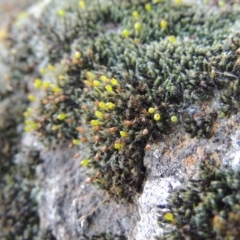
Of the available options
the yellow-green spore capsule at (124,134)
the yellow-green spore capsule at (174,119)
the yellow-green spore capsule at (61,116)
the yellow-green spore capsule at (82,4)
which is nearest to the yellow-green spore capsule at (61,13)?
the yellow-green spore capsule at (82,4)

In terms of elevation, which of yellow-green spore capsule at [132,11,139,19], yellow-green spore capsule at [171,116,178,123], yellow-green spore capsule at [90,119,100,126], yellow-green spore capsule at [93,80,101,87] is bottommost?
yellow-green spore capsule at [171,116,178,123]

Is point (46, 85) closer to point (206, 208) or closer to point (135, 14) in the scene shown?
point (135, 14)

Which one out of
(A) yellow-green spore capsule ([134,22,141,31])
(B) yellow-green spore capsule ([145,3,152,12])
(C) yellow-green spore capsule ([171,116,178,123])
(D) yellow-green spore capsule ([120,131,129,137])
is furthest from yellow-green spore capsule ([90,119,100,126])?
(B) yellow-green spore capsule ([145,3,152,12])

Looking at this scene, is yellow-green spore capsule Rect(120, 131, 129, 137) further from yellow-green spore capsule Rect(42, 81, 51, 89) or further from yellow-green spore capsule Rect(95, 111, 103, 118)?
yellow-green spore capsule Rect(42, 81, 51, 89)

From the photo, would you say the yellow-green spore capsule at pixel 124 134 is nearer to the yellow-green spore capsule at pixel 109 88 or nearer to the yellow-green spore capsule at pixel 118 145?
the yellow-green spore capsule at pixel 118 145

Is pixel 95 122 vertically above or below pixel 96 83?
below

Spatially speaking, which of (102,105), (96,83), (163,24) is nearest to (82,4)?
(163,24)
